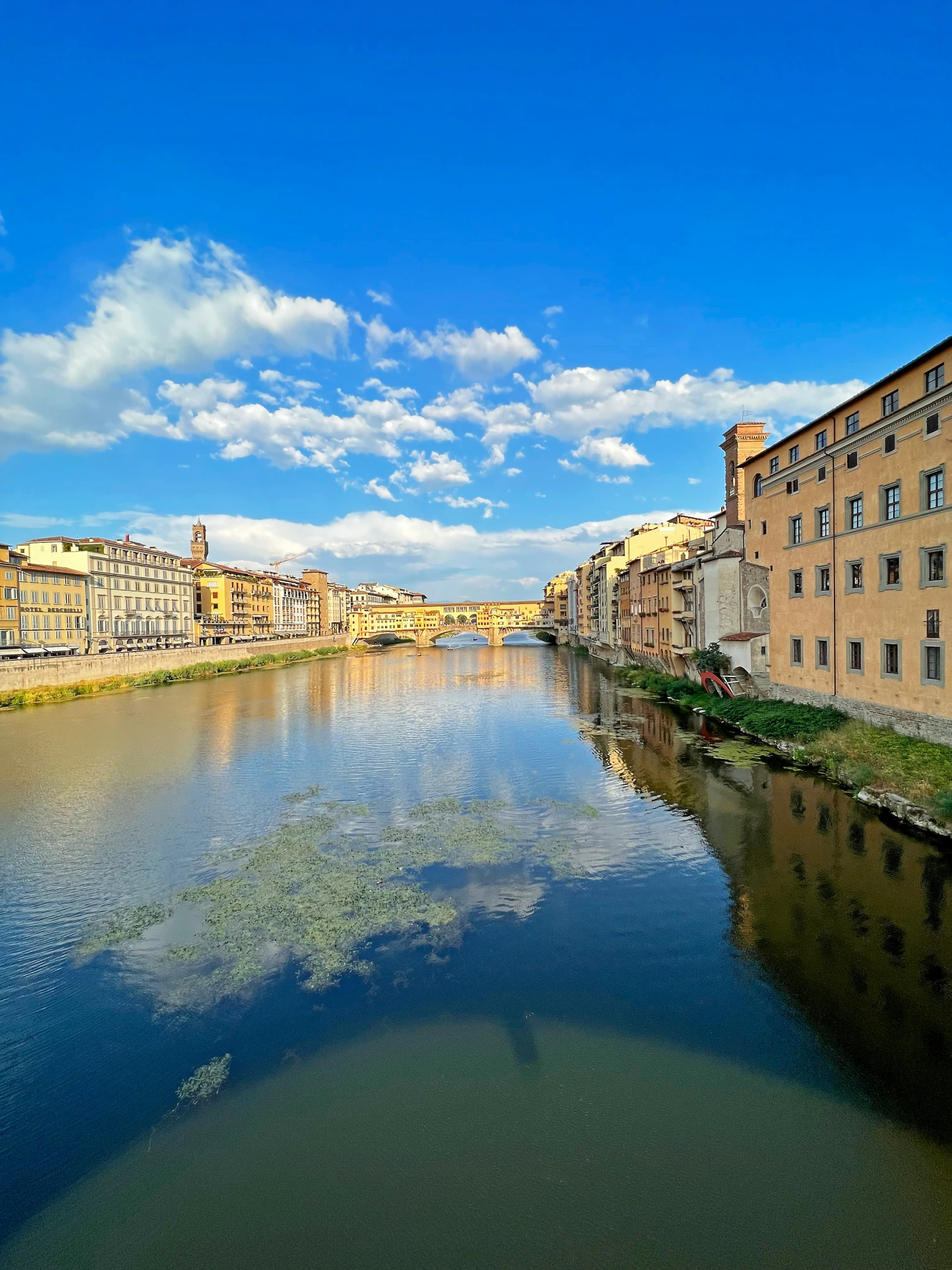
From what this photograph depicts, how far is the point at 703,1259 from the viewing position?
5801 millimetres

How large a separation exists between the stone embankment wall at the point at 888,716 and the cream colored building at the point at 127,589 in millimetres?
61435

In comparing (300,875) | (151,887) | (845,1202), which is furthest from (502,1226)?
(151,887)

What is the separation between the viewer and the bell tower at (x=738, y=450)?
40156mm

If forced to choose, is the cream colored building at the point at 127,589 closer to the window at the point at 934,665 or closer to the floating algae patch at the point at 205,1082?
the floating algae patch at the point at 205,1082

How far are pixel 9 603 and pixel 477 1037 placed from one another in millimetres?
58318

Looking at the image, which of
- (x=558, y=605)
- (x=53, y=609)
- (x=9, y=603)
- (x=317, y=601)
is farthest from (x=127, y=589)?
(x=558, y=605)

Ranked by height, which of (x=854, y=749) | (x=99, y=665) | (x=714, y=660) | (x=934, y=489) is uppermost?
(x=934, y=489)

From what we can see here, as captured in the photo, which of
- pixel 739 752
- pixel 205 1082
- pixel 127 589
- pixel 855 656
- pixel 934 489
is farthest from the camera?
pixel 127 589

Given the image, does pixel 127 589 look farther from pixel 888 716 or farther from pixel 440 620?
pixel 440 620

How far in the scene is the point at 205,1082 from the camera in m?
8.11

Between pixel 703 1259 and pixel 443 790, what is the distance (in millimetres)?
16322

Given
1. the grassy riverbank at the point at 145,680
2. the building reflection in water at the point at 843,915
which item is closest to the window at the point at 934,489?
the building reflection in water at the point at 843,915

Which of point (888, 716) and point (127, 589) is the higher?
point (127, 589)

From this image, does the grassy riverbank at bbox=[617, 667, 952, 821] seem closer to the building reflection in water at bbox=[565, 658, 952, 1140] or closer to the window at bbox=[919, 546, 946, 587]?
the building reflection in water at bbox=[565, 658, 952, 1140]
